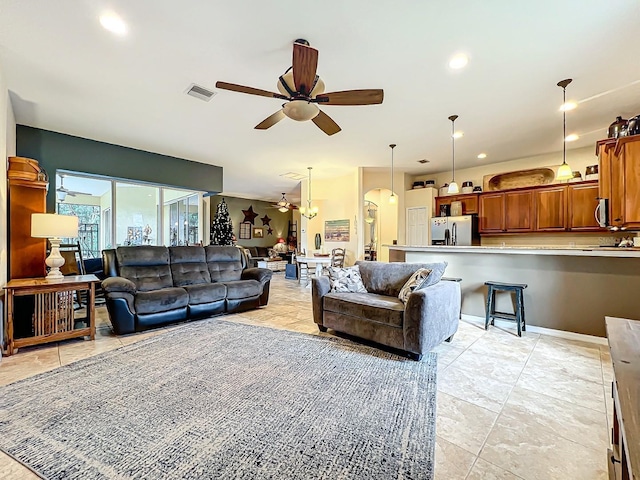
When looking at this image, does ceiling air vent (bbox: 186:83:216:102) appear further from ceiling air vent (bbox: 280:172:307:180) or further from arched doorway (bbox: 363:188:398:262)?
arched doorway (bbox: 363:188:398:262)

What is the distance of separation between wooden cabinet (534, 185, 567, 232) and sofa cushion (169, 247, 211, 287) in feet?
19.7

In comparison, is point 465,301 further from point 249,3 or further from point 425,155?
point 249,3

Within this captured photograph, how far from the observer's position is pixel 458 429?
68.9 inches

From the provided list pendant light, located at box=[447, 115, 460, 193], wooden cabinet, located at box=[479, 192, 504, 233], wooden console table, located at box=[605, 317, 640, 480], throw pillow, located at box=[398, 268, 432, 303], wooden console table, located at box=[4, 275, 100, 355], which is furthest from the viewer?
wooden cabinet, located at box=[479, 192, 504, 233]

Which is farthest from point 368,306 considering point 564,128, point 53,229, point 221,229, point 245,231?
point 245,231

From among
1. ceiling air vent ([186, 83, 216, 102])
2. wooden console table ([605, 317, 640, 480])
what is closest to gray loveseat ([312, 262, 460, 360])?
wooden console table ([605, 317, 640, 480])

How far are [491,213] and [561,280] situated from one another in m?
2.84

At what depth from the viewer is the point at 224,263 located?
483 cm

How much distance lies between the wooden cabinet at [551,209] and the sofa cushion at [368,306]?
4083mm

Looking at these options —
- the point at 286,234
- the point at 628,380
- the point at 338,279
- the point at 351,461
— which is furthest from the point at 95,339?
the point at 286,234

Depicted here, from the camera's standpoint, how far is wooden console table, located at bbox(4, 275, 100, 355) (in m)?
2.78

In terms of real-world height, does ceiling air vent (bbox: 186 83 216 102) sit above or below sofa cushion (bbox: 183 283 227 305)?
above

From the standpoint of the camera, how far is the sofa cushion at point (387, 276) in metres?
3.43

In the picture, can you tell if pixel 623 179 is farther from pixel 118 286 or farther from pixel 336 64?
pixel 118 286
